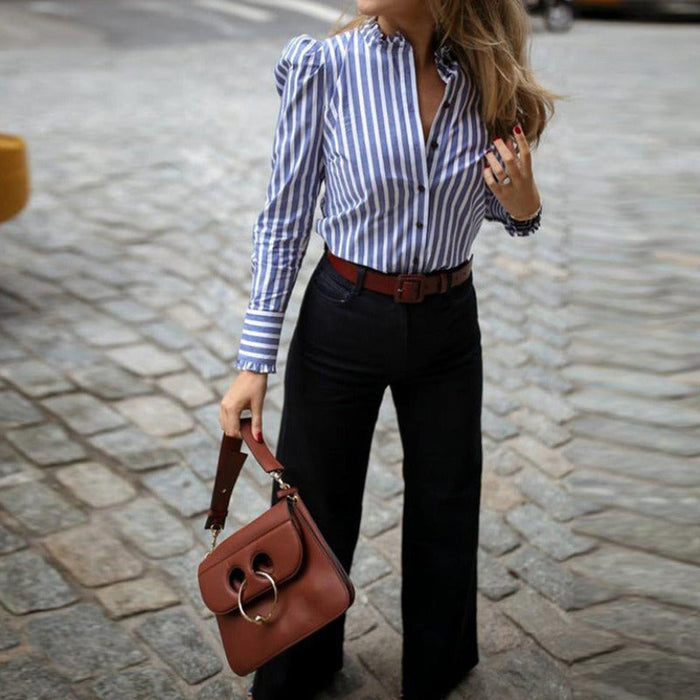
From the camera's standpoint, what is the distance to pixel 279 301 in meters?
2.52

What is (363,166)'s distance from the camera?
7.95ft

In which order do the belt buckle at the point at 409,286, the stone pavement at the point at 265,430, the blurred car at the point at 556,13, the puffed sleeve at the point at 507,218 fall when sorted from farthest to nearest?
the blurred car at the point at 556,13, the stone pavement at the point at 265,430, the puffed sleeve at the point at 507,218, the belt buckle at the point at 409,286

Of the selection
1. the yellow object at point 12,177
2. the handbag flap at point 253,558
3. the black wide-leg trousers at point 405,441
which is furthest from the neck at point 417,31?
the yellow object at point 12,177

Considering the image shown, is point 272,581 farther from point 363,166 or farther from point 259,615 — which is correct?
point 363,166

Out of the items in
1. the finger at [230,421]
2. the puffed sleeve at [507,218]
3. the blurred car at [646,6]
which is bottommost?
the blurred car at [646,6]

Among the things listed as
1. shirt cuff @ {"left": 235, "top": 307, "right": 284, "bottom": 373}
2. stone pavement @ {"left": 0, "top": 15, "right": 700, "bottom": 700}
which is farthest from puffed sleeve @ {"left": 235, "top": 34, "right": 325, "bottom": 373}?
stone pavement @ {"left": 0, "top": 15, "right": 700, "bottom": 700}

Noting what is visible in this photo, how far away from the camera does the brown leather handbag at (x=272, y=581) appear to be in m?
2.37

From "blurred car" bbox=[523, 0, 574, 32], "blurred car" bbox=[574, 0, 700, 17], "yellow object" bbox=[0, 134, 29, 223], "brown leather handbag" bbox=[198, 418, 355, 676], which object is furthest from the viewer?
"blurred car" bbox=[574, 0, 700, 17]

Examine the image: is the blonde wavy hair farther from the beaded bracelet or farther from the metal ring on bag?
the metal ring on bag

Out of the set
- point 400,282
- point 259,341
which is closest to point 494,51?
point 400,282

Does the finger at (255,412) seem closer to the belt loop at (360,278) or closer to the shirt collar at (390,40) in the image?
the belt loop at (360,278)

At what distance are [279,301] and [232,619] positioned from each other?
719mm

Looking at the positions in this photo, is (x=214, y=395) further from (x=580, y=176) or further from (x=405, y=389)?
(x=580, y=176)

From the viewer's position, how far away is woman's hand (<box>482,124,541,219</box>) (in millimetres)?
2426
